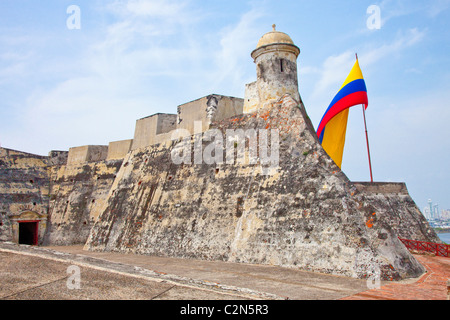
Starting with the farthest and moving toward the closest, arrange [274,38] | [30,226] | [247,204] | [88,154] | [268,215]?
[88,154], [30,226], [274,38], [247,204], [268,215]

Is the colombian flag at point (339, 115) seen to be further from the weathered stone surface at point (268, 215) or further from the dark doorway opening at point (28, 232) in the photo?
the dark doorway opening at point (28, 232)

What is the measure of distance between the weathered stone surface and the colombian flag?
2.87 metres

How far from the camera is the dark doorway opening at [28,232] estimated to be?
57.5 ft

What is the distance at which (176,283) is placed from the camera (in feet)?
15.8

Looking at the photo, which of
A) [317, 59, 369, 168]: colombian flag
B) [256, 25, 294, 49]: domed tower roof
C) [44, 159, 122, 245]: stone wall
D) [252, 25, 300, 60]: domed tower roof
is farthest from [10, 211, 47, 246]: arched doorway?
[317, 59, 369, 168]: colombian flag

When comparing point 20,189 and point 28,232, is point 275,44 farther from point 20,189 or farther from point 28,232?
point 28,232

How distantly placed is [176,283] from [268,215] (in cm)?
404

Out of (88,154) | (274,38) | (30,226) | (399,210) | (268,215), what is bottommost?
(30,226)

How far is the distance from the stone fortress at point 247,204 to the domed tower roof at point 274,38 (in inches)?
1.6

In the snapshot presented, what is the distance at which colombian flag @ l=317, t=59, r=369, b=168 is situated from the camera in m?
11.9

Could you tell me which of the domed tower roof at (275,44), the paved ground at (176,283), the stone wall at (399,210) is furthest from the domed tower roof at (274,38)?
the stone wall at (399,210)

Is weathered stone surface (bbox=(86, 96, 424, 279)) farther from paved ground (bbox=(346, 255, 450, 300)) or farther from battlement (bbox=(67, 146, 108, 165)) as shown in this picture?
battlement (bbox=(67, 146, 108, 165))

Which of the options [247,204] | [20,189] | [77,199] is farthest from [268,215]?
[20,189]

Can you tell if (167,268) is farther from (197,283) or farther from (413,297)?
(413,297)
